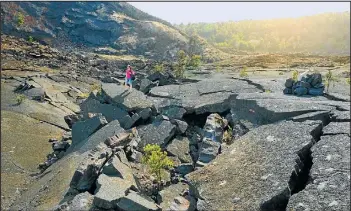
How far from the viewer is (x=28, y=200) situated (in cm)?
895

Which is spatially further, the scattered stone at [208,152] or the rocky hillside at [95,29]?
the rocky hillside at [95,29]

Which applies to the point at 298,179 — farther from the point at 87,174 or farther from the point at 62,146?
the point at 62,146

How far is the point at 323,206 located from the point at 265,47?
420 feet

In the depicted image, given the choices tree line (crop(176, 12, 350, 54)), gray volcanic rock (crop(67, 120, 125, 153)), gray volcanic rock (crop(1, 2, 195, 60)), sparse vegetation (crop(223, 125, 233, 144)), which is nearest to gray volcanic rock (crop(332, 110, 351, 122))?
sparse vegetation (crop(223, 125, 233, 144))

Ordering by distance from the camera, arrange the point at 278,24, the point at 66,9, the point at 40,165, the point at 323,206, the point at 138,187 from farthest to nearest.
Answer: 1. the point at 278,24
2. the point at 66,9
3. the point at 40,165
4. the point at 138,187
5. the point at 323,206

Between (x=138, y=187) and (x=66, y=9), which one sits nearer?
(x=138, y=187)

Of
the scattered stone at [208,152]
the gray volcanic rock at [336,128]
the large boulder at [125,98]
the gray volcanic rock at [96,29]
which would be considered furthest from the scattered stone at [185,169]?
the gray volcanic rock at [96,29]

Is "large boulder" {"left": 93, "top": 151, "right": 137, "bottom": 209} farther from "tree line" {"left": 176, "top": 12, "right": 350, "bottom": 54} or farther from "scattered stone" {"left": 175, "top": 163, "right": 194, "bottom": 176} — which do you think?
A: "tree line" {"left": 176, "top": 12, "right": 350, "bottom": 54}

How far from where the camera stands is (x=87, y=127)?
1170 cm

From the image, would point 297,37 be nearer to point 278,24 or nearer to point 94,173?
point 278,24

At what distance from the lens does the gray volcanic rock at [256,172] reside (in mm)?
6146

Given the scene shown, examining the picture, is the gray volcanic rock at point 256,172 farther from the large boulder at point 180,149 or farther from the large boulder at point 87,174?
the large boulder at point 87,174

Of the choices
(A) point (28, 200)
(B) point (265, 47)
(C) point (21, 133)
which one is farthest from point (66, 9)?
(A) point (28, 200)

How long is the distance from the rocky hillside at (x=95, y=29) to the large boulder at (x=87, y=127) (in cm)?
6304
